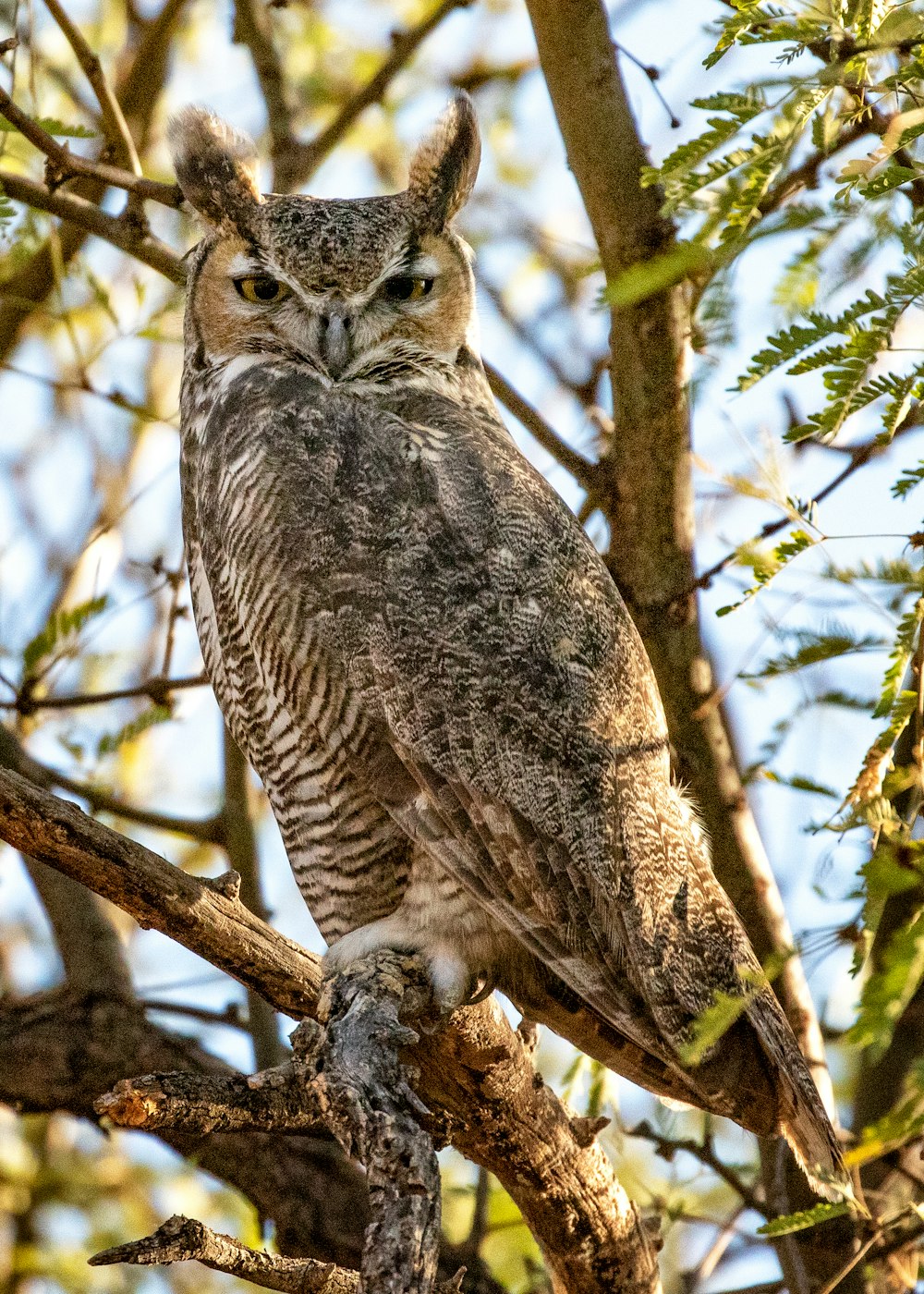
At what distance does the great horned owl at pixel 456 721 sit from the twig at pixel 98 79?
0.58m

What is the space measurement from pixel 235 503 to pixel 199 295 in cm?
55

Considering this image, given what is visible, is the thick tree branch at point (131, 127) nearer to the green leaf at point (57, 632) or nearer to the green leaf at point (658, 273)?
the green leaf at point (57, 632)

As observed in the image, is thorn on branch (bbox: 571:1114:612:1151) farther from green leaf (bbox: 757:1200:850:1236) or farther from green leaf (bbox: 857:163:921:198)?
green leaf (bbox: 857:163:921:198)

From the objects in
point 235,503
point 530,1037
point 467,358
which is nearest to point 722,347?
point 235,503

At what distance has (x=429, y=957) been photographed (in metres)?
2.17

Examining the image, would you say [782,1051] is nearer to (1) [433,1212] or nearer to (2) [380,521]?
(1) [433,1212]

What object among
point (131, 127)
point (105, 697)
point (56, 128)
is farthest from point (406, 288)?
point (131, 127)

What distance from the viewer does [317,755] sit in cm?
220

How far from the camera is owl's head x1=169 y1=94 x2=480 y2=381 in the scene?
8.15ft

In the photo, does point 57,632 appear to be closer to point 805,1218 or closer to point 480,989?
point 480,989

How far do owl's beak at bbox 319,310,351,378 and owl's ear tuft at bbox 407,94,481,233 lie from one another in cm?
35

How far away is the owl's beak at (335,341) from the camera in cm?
243

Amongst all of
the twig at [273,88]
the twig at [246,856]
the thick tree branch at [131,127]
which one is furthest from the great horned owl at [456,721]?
the thick tree branch at [131,127]

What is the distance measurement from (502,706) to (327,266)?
0.84m
